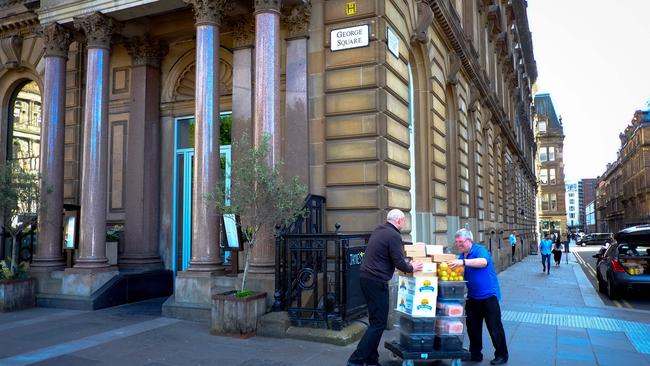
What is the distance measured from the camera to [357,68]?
10.5 m

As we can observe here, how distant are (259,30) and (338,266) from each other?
491 cm

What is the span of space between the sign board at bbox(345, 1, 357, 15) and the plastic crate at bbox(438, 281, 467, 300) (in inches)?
252

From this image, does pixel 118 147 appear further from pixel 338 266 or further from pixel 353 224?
pixel 338 266

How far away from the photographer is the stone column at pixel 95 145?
37.9ft

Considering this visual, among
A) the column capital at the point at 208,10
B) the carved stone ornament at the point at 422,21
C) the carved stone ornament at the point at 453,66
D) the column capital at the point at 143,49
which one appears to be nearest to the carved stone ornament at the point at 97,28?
the column capital at the point at 143,49

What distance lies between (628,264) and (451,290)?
10888mm

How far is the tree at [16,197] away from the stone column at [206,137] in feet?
A: 14.5

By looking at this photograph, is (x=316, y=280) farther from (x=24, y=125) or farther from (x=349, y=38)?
(x=24, y=125)

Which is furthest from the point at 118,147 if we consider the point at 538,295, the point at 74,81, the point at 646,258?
the point at 646,258

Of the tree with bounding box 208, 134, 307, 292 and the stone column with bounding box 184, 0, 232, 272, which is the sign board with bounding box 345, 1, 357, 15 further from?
the tree with bounding box 208, 134, 307, 292

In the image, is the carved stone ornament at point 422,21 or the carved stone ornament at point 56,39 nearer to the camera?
the carved stone ornament at point 56,39

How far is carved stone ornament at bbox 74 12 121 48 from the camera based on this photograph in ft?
38.9

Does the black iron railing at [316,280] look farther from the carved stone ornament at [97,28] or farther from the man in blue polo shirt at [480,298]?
the carved stone ornament at [97,28]

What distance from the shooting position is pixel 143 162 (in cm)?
1340
